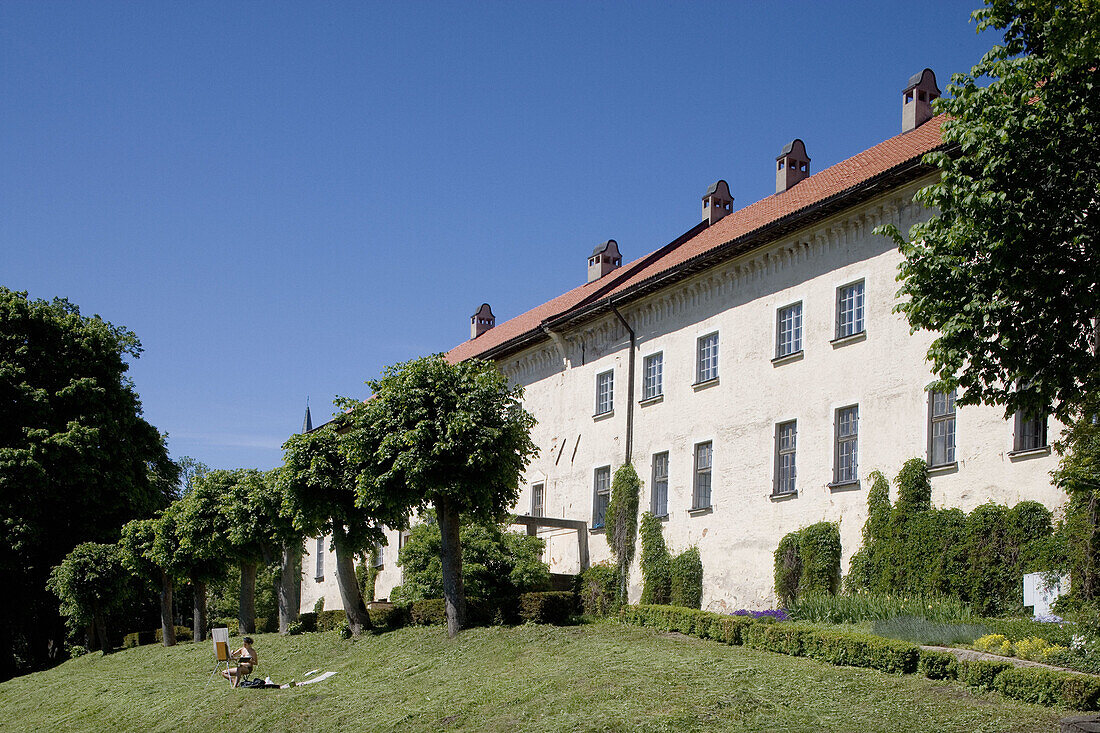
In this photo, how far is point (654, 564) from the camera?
29344 mm

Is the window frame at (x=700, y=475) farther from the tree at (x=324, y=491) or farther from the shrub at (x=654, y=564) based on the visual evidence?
the tree at (x=324, y=491)

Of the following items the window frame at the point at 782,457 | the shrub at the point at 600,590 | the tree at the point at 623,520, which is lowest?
the shrub at the point at 600,590

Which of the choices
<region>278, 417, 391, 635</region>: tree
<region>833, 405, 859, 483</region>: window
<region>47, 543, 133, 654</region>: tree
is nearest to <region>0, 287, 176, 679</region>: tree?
<region>47, 543, 133, 654</region>: tree

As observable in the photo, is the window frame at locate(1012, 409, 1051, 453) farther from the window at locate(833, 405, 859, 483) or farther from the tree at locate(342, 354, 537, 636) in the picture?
the tree at locate(342, 354, 537, 636)

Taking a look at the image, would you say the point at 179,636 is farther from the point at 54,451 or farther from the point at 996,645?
the point at 996,645

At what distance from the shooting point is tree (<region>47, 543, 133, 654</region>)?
38875 millimetres

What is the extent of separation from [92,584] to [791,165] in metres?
26.1

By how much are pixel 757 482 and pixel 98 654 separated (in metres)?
24.8

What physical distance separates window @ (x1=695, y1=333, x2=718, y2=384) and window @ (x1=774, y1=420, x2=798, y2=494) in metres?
2.92

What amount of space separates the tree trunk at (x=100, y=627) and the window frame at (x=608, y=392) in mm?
18900

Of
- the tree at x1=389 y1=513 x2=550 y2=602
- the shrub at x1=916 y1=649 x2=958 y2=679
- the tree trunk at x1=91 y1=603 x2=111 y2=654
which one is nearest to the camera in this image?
the shrub at x1=916 y1=649 x2=958 y2=679

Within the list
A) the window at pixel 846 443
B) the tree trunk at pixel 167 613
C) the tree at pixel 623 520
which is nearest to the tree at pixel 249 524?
the tree trunk at pixel 167 613

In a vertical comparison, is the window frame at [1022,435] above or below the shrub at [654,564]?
above

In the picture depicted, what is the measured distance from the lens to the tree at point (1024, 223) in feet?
48.2
